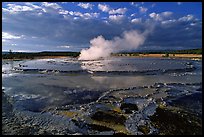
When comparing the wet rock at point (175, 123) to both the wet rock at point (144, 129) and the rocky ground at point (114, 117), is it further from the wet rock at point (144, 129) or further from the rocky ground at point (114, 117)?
the wet rock at point (144, 129)

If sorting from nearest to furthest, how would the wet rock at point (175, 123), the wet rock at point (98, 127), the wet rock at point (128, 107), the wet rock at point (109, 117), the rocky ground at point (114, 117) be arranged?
1. the wet rock at point (175, 123)
2. the rocky ground at point (114, 117)
3. the wet rock at point (98, 127)
4. the wet rock at point (109, 117)
5. the wet rock at point (128, 107)

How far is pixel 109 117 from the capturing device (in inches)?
350

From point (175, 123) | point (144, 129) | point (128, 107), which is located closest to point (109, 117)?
point (144, 129)

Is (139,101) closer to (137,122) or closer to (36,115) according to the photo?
(137,122)

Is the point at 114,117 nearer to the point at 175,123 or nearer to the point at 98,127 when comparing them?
the point at 98,127

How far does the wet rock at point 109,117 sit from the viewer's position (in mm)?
8562

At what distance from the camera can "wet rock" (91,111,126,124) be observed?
856cm

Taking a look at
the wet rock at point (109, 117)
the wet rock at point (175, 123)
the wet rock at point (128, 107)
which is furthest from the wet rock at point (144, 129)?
the wet rock at point (128, 107)

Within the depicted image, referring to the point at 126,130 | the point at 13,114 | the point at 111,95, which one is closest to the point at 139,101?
the point at 111,95

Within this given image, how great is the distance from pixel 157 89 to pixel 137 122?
6868 millimetres

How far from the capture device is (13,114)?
944cm

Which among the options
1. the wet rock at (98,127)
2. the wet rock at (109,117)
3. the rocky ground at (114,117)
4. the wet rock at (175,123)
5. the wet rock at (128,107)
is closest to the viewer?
the wet rock at (175,123)

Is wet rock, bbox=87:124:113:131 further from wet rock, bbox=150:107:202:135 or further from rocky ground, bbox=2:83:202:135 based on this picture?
wet rock, bbox=150:107:202:135

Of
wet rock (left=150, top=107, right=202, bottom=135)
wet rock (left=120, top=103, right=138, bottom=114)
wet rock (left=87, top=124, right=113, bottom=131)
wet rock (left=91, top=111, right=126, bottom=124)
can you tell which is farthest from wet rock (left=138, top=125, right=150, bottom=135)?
wet rock (left=120, top=103, right=138, bottom=114)
